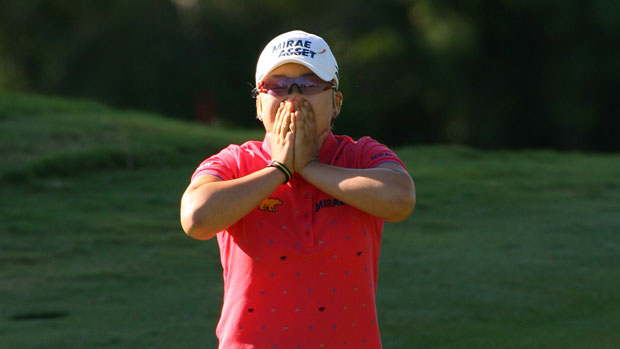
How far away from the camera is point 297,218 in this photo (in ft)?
8.32

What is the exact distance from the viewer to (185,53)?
92.1 feet

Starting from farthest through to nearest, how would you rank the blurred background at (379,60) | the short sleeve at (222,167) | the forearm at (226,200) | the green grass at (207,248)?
the blurred background at (379,60) < the green grass at (207,248) < the short sleeve at (222,167) < the forearm at (226,200)

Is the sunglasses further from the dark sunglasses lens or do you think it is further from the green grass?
the green grass

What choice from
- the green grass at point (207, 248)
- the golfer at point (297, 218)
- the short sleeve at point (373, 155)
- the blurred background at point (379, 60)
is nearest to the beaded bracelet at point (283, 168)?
the golfer at point (297, 218)

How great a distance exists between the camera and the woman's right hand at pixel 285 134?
2.53m

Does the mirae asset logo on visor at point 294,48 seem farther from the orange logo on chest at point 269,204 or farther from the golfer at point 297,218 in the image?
the orange logo on chest at point 269,204

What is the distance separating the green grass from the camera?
5.30m

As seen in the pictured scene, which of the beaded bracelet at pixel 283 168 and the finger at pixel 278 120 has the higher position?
the finger at pixel 278 120

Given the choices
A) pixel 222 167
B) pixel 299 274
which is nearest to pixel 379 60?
pixel 222 167

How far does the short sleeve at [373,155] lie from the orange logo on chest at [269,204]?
304mm

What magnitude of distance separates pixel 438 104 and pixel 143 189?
19011mm

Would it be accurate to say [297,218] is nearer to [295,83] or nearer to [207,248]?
[295,83]

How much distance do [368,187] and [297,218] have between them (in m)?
0.22

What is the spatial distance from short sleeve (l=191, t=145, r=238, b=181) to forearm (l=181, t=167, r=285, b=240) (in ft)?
0.21
